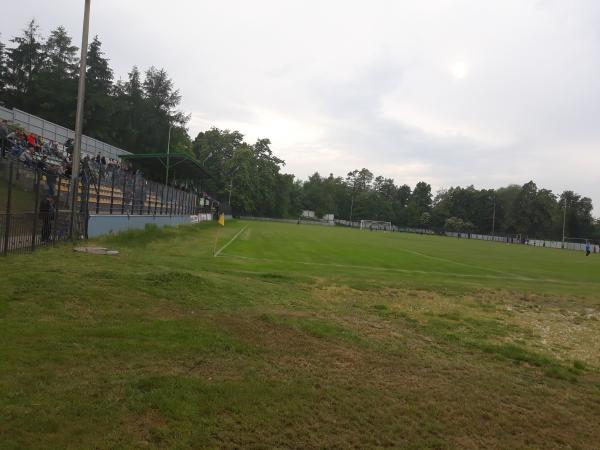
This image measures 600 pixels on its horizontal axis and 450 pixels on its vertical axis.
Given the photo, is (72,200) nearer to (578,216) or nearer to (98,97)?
(98,97)

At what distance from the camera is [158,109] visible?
83.1 m

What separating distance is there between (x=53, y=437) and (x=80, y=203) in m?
16.7

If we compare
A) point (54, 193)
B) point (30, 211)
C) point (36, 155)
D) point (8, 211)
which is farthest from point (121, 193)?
point (8, 211)

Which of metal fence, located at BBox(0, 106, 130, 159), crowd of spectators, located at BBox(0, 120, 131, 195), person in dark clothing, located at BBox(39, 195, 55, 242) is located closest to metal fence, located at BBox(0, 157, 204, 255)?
person in dark clothing, located at BBox(39, 195, 55, 242)

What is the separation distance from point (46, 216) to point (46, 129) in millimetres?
26913

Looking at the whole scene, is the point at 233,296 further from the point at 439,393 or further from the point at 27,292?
the point at 439,393

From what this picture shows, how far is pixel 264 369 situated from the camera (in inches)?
227

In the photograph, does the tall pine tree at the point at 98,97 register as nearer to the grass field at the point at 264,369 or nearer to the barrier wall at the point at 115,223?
the barrier wall at the point at 115,223

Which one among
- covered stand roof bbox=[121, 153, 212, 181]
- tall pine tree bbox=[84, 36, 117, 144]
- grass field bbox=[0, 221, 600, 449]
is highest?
tall pine tree bbox=[84, 36, 117, 144]

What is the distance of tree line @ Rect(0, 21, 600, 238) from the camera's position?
6262cm

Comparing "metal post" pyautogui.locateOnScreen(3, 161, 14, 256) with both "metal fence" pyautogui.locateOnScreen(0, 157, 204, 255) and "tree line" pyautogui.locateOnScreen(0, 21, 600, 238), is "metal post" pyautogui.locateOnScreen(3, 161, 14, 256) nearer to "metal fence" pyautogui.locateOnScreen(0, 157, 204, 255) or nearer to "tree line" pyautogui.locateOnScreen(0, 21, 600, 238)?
"metal fence" pyautogui.locateOnScreen(0, 157, 204, 255)

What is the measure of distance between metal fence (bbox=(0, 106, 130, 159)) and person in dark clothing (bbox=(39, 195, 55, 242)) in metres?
16.7

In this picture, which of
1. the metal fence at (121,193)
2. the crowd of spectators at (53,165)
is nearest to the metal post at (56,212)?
the crowd of spectators at (53,165)

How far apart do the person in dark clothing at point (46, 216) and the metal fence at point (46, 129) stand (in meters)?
16.7
